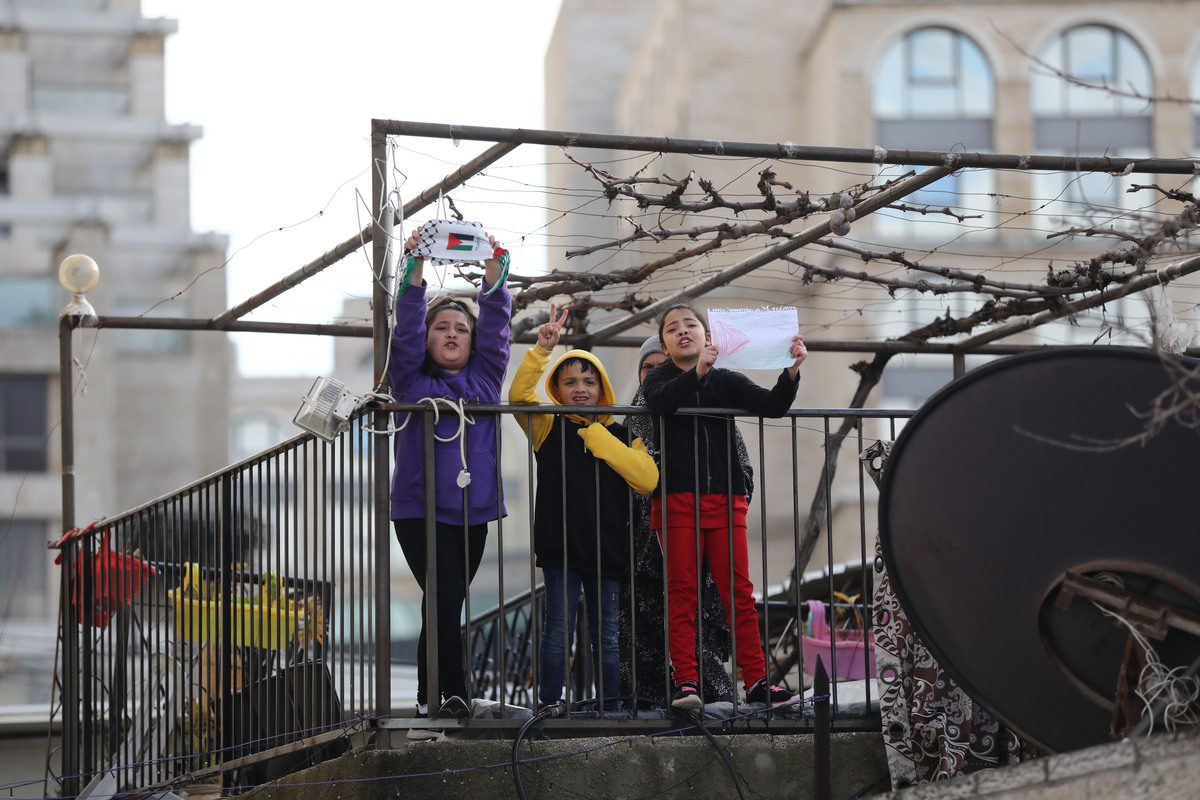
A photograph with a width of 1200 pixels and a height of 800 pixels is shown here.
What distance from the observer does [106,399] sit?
171 ft

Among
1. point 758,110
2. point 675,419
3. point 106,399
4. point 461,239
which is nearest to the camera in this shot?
point 461,239

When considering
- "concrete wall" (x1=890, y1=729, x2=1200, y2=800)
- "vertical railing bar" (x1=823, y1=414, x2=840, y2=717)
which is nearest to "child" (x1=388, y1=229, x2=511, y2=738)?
"vertical railing bar" (x1=823, y1=414, x2=840, y2=717)

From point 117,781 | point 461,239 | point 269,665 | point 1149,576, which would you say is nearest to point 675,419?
point 461,239

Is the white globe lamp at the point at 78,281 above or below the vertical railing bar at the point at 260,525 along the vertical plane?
above

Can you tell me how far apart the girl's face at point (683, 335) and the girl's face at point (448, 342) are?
0.87 meters

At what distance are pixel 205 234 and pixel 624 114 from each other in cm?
1560

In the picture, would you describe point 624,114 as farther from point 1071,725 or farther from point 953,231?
point 1071,725

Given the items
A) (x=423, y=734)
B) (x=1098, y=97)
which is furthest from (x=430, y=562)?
(x=1098, y=97)

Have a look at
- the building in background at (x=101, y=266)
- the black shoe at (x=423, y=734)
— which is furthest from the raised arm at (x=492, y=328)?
the building in background at (x=101, y=266)

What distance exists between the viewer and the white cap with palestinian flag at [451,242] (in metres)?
6.06

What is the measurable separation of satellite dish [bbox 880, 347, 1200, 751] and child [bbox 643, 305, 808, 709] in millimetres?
1482

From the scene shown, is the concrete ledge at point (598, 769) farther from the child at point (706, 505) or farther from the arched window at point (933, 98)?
the arched window at point (933, 98)

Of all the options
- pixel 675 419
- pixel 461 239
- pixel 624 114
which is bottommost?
pixel 675 419

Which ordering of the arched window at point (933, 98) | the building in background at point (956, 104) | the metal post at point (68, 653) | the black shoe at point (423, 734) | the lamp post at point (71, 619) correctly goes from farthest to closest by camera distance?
the arched window at point (933, 98) < the building in background at point (956, 104) < the metal post at point (68, 653) < the lamp post at point (71, 619) < the black shoe at point (423, 734)
